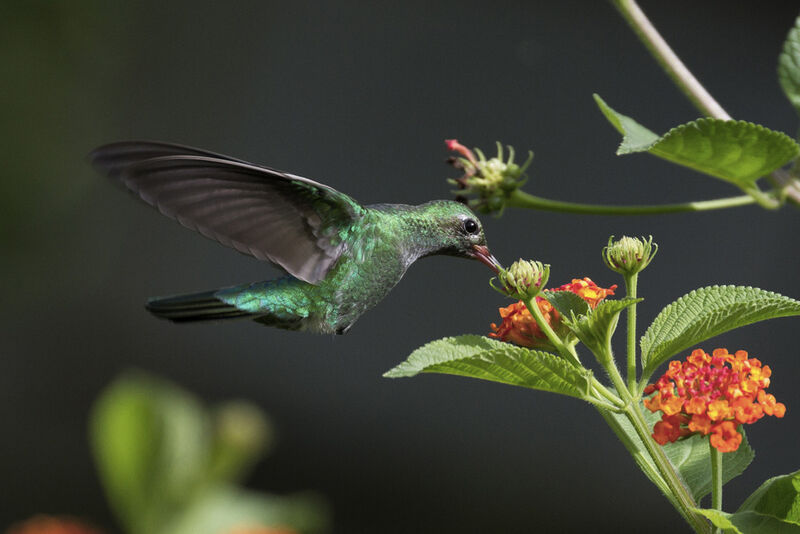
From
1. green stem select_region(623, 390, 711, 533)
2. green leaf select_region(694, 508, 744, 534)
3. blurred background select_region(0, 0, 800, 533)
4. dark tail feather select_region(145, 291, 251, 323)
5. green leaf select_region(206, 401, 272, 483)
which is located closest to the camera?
green leaf select_region(694, 508, 744, 534)

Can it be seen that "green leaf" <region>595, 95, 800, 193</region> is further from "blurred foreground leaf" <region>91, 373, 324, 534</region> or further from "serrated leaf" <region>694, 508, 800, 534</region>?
"blurred foreground leaf" <region>91, 373, 324, 534</region>

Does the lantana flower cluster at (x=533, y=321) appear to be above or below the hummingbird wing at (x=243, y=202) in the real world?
below

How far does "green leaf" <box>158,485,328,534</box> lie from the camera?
1673mm

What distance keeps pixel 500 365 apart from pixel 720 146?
39 cm

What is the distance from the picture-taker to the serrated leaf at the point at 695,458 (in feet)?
3.52

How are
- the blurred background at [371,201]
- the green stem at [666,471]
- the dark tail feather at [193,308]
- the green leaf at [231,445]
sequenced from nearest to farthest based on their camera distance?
Result: the green stem at [666,471]
the dark tail feather at [193,308]
the green leaf at [231,445]
the blurred background at [371,201]

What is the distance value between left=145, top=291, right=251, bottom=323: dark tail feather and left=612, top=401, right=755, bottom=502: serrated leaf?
60cm

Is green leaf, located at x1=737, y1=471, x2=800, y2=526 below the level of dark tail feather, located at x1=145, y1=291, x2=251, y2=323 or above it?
below

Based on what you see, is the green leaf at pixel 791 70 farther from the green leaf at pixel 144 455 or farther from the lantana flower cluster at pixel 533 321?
the green leaf at pixel 144 455

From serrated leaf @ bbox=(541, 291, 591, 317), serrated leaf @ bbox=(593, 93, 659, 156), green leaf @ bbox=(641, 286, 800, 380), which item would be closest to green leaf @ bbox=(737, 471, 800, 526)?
green leaf @ bbox=(641, 286, 800, 380)

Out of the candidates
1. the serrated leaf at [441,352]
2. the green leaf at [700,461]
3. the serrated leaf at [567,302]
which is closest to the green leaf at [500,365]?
the serrated leaf at [441,352]

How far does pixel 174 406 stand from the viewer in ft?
5.74

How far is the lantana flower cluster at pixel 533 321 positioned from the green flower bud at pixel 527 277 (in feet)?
0.21

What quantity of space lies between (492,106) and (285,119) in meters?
0.98
